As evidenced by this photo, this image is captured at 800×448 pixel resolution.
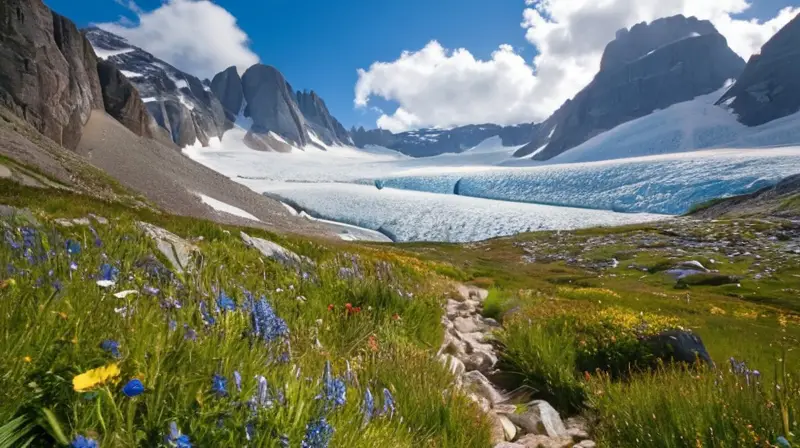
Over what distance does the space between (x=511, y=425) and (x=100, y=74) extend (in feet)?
369

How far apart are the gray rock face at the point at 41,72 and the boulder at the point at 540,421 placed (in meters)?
77.2

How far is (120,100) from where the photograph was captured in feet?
294

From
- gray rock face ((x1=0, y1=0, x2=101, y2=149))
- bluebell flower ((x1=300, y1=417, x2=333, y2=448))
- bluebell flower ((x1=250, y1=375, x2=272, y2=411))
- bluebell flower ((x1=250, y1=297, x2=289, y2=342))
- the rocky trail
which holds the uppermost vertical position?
gray rock face ((x1=0, y1=0, x2=101, y2=149))

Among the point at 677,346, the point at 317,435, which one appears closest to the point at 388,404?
the point at 317,435

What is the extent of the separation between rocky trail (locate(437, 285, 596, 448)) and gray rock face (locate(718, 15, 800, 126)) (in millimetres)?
226840

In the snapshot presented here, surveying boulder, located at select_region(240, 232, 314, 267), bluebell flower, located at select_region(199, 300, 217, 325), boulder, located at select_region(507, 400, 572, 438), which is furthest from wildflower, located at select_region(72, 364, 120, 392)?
boulder, located at select_region(240, 232, 314, 267)

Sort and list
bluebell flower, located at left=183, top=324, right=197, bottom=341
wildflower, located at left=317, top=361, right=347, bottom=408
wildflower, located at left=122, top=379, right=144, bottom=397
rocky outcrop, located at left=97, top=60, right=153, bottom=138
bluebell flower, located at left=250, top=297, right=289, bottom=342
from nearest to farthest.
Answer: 1. wildflower, located at left=122, top=379, right=144, bottom=397
2. wildflower, located at left=317, top=361, right=347, bottom=408
3. bluebell flower, located at left=183, top=324, right=197, bottom=341
4. bluebell flower, located at left=250, top=297, right=289, bottom=342
5. rocky outcrop, located at left=97, top=60, right=153, bottom=138

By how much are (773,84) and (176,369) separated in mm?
254330

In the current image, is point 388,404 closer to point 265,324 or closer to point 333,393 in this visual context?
point 333,393

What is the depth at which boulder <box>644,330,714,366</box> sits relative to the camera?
18.2 ft

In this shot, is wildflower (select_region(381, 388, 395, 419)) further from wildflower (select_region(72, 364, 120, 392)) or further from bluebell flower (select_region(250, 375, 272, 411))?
wildflower (select_region(72, 364, 120, 392))

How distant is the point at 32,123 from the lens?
6097cm

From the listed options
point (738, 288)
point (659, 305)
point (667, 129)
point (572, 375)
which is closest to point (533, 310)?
point (572, 375)

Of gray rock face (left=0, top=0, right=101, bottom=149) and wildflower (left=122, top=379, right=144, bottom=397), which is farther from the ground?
gray rock face (left=0, top=0, right=101, bottom=149)
